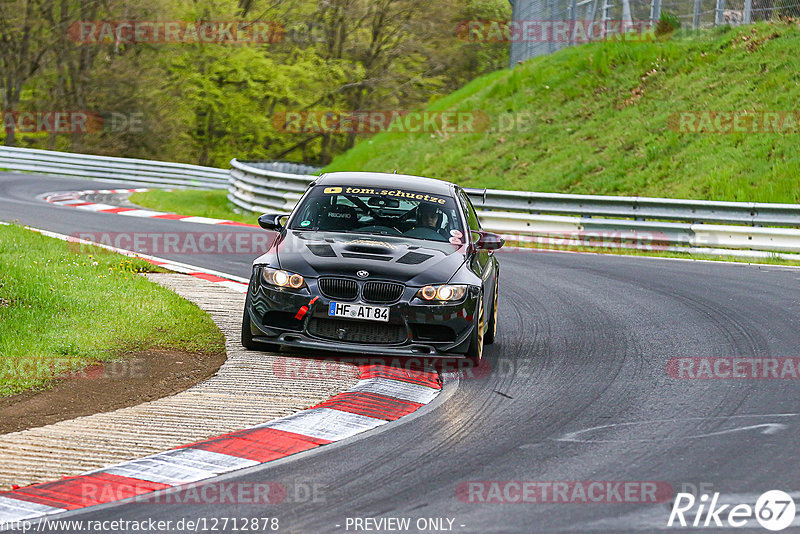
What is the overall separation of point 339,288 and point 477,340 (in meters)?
1.20

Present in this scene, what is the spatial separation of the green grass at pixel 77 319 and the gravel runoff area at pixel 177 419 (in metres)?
0.75

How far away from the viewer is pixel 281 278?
8.16 metres

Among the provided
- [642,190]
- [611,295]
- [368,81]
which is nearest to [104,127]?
[368,81]

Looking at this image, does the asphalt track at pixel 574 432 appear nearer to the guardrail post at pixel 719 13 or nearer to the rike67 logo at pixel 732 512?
the rike67 logo at pixel 732 512

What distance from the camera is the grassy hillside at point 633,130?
21.6m

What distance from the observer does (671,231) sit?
58.9 feet

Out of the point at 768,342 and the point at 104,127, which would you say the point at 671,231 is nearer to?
the point at 768,342

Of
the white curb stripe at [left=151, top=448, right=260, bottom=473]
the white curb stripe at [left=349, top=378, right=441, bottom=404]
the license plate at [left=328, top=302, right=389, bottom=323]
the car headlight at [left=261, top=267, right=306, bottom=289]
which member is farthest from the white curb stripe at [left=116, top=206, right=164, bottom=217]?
the white curb stripe at [left=151, top=448, right=260, bottom=473]

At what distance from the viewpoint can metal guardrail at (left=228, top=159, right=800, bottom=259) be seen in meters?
17.1

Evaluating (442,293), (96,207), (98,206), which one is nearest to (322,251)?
(442,293)

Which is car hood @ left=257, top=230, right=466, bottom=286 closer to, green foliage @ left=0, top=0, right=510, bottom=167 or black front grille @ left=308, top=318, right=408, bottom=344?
black front grille @ left=308, top=318, right=408, bottom=344

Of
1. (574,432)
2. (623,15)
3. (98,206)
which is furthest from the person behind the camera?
(623,15)

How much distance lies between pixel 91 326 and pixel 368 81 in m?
42.7

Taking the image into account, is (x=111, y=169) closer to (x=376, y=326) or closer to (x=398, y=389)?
(x=376, y=326)
